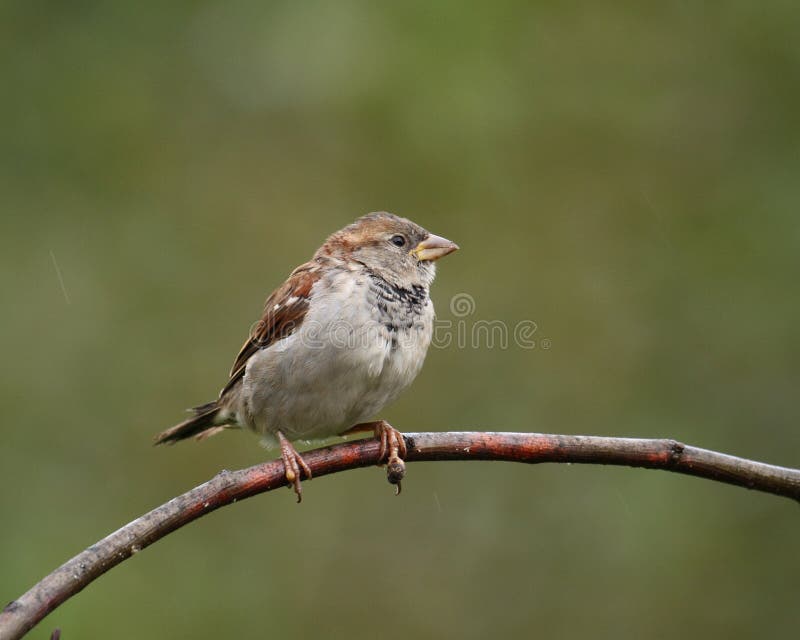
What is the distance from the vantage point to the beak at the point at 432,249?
4.22m

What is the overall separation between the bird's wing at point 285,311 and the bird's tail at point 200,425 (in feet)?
0.83

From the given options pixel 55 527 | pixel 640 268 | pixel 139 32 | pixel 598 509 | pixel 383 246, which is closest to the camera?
pixel 383 246

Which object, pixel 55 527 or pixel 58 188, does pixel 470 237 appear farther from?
pixel 55 527

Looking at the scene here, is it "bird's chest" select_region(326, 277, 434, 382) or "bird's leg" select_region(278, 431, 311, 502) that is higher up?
"bird's chest" select_region(326, 277, 434, 382)

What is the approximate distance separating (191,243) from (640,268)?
2.98 meters

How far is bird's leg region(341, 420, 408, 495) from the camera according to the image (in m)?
2.91

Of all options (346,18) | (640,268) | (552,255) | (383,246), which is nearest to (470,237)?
(552,255)

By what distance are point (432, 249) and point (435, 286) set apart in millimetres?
1829

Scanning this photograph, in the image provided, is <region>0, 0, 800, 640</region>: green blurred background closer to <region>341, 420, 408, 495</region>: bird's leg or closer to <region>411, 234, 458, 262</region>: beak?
<region>411, 234, 458, 262</region>: beak

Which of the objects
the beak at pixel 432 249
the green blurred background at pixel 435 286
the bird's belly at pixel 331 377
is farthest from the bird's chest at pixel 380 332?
the green blurred background at pixel 435 286

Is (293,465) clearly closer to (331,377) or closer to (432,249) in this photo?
(331,377)

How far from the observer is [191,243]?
6430 millimetres

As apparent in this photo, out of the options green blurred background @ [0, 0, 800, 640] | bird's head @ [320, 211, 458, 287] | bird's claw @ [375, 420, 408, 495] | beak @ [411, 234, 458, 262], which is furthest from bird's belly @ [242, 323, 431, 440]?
green blurred background @ [0, 0, 800, 640]

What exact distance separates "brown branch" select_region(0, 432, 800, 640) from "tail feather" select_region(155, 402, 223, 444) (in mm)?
1642
